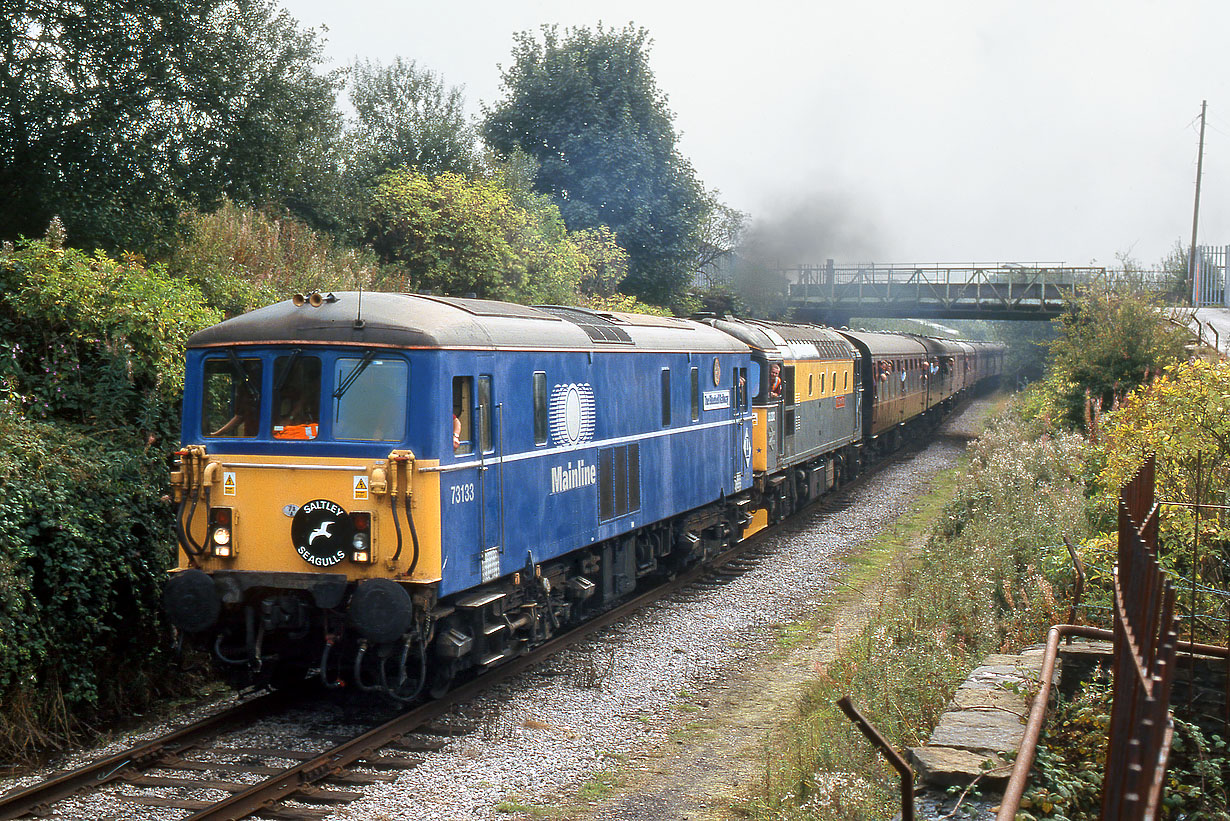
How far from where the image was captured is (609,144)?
37344 millimetres

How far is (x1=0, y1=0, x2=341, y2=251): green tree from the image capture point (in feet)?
47.3

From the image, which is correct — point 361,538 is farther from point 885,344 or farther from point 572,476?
point 885,344

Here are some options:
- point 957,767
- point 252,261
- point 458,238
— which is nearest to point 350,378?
point 957,767

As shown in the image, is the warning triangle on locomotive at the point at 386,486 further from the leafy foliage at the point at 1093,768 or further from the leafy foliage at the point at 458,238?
the leafy foliage at the point at 458,238

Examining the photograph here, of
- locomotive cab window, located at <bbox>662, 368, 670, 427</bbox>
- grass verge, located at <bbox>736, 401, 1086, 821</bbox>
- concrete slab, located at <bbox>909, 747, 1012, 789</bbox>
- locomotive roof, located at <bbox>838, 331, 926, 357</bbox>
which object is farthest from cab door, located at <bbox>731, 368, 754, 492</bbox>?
concrete slab, located at <bbox>909, 747, 1012, 789</bbox>

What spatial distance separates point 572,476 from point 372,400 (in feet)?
9.53

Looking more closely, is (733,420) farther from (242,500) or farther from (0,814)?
(0,814)

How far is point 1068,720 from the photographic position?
21.1 feet

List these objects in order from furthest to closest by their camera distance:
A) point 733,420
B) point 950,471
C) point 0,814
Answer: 1. point 950,471
2. point 733,420
3. point 0,814

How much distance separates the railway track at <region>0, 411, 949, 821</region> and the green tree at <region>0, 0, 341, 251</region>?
8.42 meters

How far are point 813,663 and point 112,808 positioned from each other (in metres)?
6.57

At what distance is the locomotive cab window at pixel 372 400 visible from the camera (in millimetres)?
8586

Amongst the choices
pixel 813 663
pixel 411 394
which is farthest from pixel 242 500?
pixel 813 663

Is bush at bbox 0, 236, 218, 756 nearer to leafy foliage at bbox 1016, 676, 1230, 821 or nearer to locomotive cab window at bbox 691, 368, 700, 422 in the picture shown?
locomotive cab window at bbox 691, 368, 700, 422
